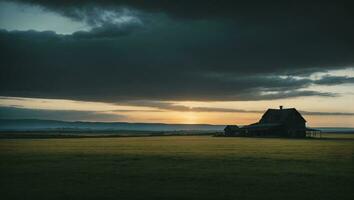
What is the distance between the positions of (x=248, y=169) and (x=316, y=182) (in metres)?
→ 5.26

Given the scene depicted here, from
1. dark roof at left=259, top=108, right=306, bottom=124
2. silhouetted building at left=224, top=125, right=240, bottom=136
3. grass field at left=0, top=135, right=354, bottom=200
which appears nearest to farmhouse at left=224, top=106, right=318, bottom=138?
dark roof at left=259, top=108, right=306, bottom=124

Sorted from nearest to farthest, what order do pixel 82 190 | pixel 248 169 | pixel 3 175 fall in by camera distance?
pixel 82 190, pixel 3 175, pixel 248 169

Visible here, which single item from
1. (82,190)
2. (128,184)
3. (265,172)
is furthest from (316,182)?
(82,190)

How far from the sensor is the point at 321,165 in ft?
82.2

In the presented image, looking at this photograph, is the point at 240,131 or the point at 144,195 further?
the point at 240,131

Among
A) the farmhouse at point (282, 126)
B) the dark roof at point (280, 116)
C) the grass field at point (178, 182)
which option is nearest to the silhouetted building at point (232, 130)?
the farmhouse at point (282, 126)

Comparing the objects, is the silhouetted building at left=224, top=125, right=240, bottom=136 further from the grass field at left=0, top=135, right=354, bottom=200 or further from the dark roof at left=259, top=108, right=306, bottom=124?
the grass field at left=0, top=135, right=354, bottom=200

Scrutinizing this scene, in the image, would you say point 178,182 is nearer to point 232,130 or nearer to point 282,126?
point 282,126

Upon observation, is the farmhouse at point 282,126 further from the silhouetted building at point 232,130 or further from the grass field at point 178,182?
the grass field at point 178,182

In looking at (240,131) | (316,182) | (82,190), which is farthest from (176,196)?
(240,131)

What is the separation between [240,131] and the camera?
354 feet

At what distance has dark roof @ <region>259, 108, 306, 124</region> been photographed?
9950cm

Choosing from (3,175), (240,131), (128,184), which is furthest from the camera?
(240,131)

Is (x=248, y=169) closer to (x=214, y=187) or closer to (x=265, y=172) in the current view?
(x=265, y=172)
